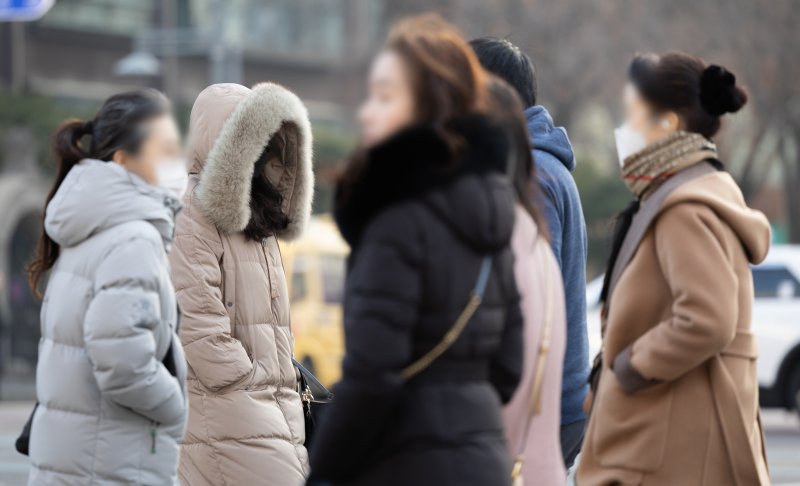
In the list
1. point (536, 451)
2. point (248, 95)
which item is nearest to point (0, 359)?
point (248, 95)

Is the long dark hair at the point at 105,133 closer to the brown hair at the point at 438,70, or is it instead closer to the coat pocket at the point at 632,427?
the brown hair at the point at 438,70

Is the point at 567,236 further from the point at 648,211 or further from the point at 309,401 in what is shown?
the point at 309,401

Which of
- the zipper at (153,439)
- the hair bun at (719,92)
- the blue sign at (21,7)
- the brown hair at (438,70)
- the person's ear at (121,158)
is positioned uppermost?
the brown hair at (438,70)

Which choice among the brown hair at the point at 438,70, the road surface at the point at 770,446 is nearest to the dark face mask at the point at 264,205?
the brown hair at the point at 438,70

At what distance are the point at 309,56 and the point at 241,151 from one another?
3087 cm

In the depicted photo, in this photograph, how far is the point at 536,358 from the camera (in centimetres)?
336

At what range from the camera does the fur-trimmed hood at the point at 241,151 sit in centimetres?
474

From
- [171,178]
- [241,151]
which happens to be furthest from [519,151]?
[241,151]

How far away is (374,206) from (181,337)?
1.89m

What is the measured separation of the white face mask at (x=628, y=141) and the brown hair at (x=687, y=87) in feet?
0.33

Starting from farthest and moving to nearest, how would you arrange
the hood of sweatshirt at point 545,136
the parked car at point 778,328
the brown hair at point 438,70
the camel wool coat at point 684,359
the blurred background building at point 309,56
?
1. the blurred background building at point 309,56
2. the parked car at point 778,328
3. the hood of sweatshirt at point 545,136
4. the camel wool coat at point 684,359
5. the brown hair at point 438,70

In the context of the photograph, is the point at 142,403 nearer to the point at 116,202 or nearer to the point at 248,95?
the point at 116,202

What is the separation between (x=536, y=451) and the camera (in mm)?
3453

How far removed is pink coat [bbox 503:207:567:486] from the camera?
3342 mm
